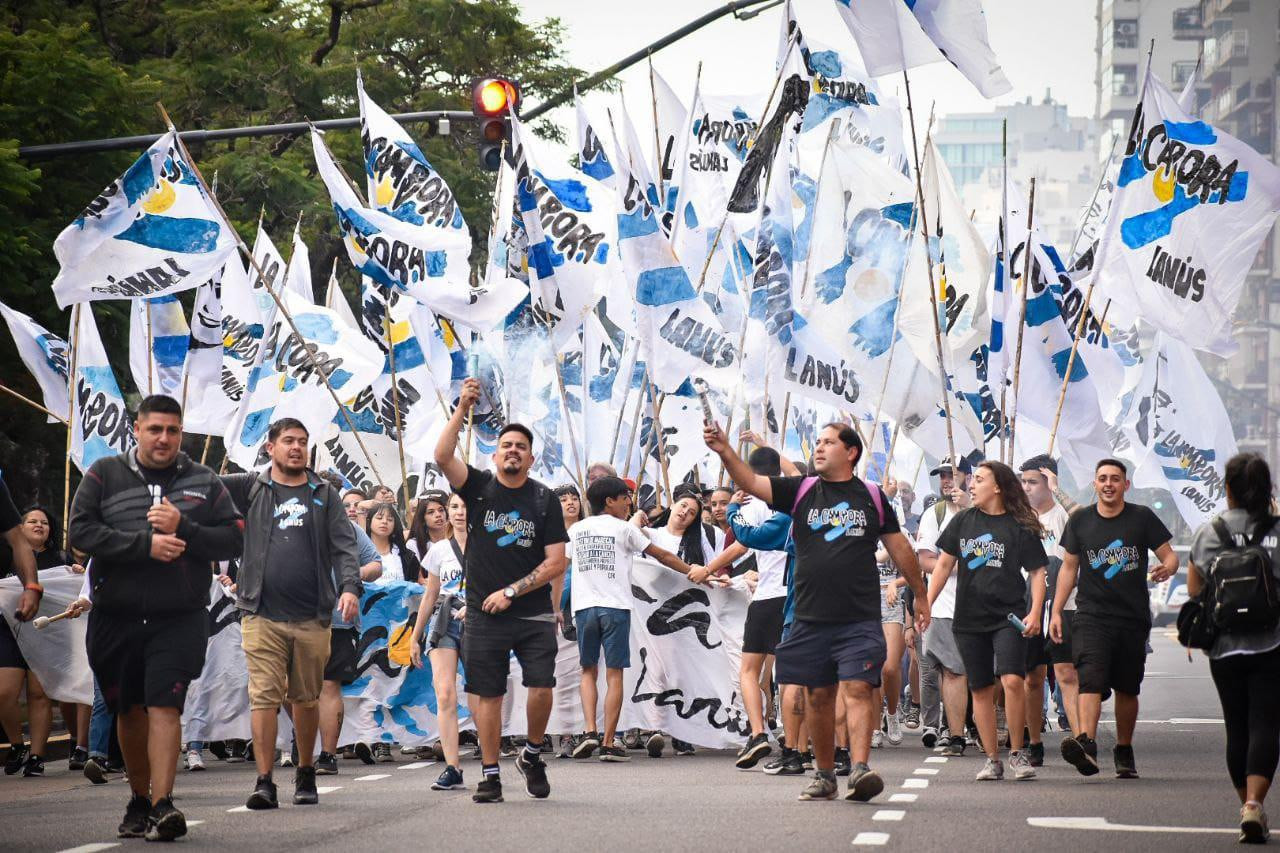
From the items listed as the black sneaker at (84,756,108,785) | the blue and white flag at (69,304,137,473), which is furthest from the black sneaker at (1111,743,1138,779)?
the blue and white flag at (69,304,137,473)

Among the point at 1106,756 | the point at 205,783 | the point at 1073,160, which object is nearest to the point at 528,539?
the point at 205,783

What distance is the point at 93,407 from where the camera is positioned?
17.0 meters

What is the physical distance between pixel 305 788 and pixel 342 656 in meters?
1.92

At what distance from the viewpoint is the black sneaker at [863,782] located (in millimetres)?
10453

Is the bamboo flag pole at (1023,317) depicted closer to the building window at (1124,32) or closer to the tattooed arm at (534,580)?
the tattooed arm at (534,580)

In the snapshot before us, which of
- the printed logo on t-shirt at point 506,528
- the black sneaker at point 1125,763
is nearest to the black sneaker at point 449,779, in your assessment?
the printed logo on t-shirt at point 506,528

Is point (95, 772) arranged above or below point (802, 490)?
below

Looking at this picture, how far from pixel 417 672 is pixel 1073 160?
186370 millimetres

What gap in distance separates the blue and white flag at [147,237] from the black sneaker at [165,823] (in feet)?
23.9

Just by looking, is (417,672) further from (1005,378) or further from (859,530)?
(1005,378)

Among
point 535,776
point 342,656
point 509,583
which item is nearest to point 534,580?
point 509,583

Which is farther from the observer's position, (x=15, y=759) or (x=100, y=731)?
(x=15, y=759)

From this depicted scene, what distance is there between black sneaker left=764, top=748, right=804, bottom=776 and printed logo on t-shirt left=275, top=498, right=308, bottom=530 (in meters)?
3.82

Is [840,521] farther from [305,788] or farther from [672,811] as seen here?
[305,788]
